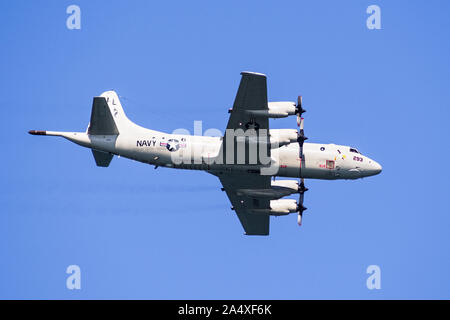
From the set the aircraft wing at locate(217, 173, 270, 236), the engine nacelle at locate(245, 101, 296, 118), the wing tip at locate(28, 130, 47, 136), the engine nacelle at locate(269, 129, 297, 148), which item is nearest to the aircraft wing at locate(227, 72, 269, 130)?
the engine nacelle at locate(245, 101, 296, 118)

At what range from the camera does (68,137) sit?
44.2 m

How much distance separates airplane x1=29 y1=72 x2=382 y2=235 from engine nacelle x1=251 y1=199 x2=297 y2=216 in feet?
0.27

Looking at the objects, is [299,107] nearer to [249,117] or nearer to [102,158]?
[249,117]

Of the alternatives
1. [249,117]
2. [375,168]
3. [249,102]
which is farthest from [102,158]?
[375,168]

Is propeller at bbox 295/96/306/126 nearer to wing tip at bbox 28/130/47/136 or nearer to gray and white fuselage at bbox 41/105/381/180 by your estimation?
gray and white fuselage at bbox 41/105/381/180

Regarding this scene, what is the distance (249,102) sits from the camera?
4197 centimetres

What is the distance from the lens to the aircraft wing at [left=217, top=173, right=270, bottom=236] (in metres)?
46.1

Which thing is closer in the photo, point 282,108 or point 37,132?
point 282,108

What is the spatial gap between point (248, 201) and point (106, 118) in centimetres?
1010

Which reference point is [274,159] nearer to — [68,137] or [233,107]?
[233,107]

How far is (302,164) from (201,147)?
228 inches

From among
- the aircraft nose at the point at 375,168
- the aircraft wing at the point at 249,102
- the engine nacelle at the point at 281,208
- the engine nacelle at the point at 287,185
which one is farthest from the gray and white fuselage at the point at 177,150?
the aircraft nose at the point at 375,168

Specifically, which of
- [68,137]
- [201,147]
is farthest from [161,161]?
[68,137]

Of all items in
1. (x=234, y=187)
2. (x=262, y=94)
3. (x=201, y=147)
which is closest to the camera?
(x=262, y=94)
